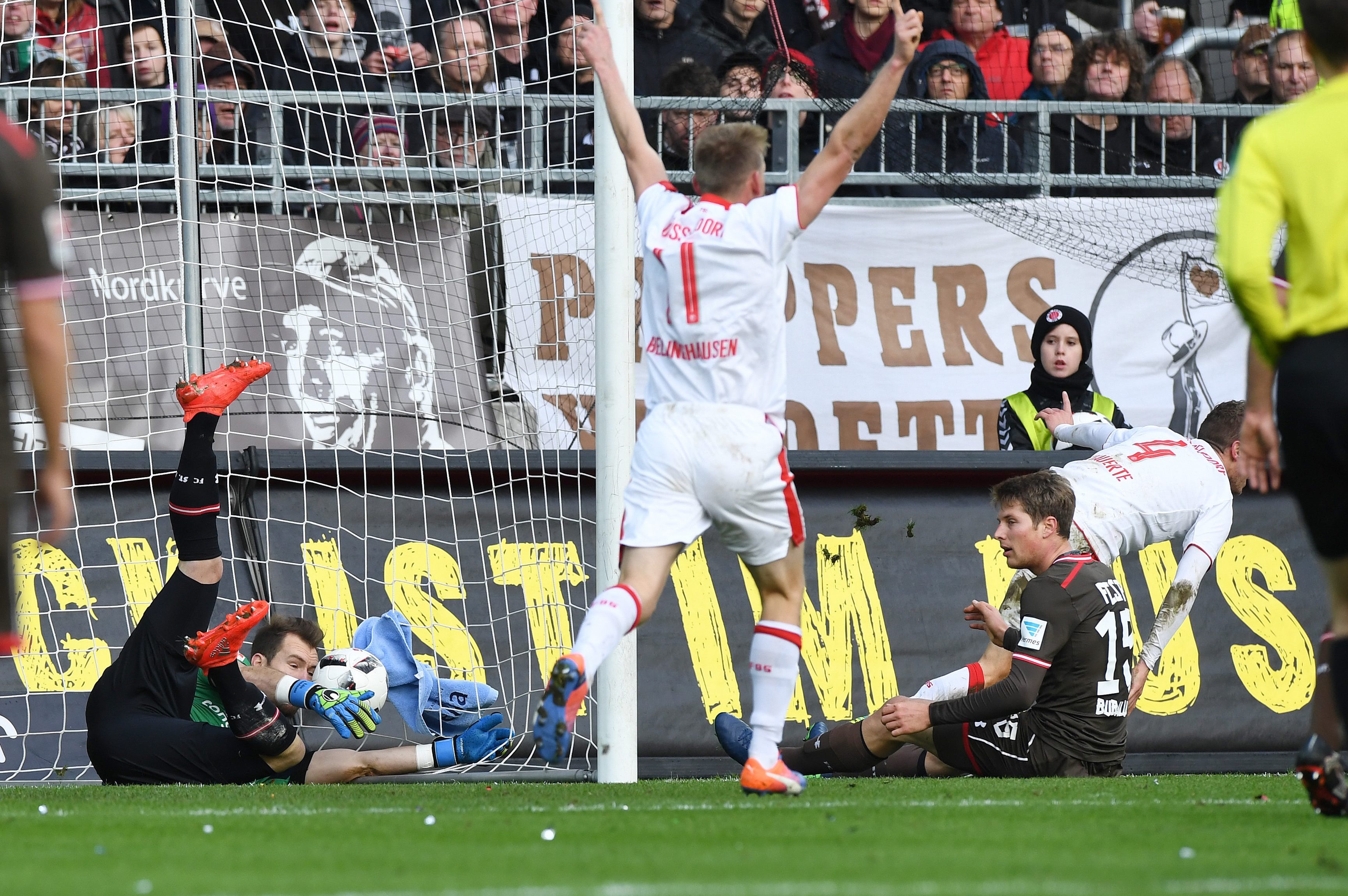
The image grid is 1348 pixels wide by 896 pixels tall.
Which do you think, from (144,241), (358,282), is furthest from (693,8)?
(144,241)

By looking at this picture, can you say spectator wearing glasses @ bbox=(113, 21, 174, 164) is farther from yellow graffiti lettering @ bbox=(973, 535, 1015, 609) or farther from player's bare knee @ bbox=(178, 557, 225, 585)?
yellow graffiti lettering @ bbox=(973, 535, 1015, 609)

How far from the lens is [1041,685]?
6281mm

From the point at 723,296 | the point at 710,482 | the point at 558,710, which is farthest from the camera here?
the point at 723,296

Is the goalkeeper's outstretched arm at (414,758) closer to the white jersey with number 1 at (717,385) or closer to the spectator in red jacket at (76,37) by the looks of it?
the white jersey with number 1 at (717,385)

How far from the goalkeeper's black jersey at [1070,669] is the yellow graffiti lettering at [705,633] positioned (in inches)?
54.3

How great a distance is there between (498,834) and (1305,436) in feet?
7.38

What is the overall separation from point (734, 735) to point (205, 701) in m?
2.32

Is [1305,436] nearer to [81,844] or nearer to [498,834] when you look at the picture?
[498,834]

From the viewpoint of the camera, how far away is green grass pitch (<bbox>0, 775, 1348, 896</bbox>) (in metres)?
3.21

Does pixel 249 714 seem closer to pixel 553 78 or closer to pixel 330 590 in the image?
pixel 330 590

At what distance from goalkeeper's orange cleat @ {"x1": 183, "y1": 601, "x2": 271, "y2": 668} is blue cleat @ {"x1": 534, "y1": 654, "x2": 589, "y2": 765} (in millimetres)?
2237

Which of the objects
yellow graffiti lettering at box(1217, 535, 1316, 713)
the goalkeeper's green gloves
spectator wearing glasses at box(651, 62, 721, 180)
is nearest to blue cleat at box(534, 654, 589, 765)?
the goalkeeper's green gloves

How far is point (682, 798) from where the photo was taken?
5074 millimetres

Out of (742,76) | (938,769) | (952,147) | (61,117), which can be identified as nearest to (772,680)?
(938,769)
